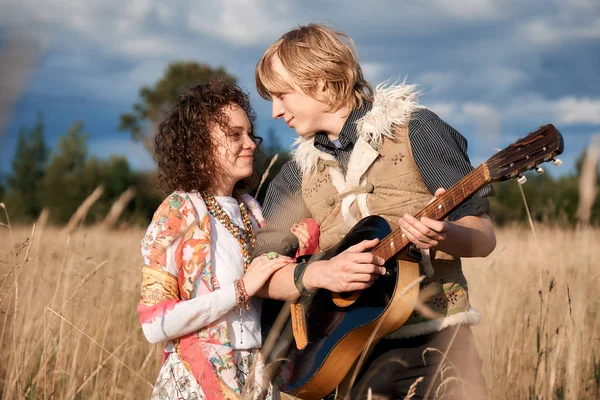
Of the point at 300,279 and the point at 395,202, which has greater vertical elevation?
the point at 395,202

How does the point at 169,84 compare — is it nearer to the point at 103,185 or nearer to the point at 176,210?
the point at 103,185

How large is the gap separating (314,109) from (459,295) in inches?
39.0

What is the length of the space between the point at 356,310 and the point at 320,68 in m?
1.03

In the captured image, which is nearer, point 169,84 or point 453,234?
point 453,234

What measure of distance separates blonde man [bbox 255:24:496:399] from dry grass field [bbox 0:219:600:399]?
1.21ft

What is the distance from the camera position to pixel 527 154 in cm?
177

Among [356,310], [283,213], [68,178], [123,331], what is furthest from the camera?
[68,178]

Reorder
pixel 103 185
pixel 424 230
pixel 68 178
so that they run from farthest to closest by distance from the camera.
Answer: pixel 68 178
pixel 103 185
pixel 424 230

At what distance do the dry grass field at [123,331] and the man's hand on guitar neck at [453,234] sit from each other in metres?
0.30

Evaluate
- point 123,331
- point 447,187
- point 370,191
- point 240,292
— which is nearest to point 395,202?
point 370,191

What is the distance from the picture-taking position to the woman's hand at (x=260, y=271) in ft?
7.52

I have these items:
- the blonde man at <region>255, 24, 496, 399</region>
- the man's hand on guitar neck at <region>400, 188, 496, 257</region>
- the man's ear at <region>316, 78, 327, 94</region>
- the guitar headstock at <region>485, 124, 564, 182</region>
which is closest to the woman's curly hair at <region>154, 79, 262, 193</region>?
the blonde man at <region>255, 24, 496, 399</region>

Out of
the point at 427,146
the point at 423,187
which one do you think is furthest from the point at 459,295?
the point at 427,146

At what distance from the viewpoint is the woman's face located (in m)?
2.61
